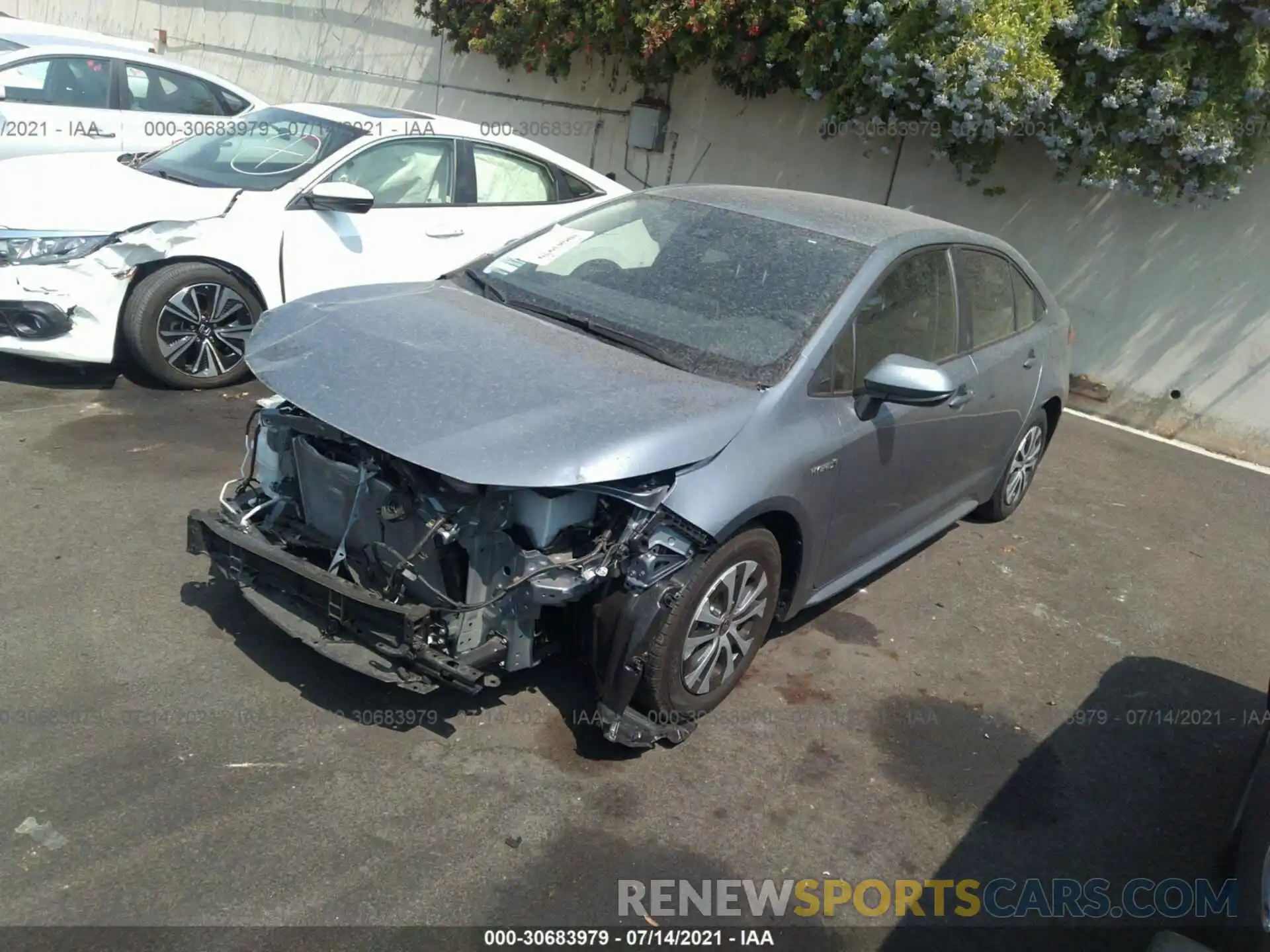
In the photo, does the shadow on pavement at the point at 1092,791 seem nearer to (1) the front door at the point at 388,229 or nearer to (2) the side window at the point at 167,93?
(1) the front door at the point at 388,229

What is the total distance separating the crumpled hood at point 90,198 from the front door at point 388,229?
1.65ft

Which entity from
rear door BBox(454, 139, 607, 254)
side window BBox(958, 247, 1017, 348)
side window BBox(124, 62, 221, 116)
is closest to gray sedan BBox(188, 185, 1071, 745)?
side window BBox(958, 247, 1017, 348)

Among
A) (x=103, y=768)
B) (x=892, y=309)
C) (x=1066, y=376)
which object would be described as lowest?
(x=103, y=768)

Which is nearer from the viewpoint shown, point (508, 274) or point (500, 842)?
point (500, 842)

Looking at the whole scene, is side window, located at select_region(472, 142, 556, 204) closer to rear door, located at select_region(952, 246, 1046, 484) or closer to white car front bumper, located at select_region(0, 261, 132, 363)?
white car front bumper, located at select_region(0, 261, 132, 363)

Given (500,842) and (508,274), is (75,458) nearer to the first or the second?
(508,274)

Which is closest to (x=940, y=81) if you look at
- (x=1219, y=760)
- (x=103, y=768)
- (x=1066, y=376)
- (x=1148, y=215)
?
(x=1148, y=215)

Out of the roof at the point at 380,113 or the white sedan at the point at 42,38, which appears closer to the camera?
the roof at the point at 380,113

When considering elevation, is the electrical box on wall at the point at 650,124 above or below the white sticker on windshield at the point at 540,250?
above

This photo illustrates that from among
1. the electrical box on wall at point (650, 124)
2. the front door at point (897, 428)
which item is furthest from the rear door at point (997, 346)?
the electrical box on wall at point (650, 124)

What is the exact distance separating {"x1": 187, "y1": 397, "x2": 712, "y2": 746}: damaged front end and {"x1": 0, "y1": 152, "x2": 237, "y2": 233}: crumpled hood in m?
2.92

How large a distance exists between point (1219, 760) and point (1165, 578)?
177 centimetres

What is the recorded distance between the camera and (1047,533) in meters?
6.07

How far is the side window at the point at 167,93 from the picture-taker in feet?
30.8
